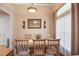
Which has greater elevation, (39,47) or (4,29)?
(4,29)

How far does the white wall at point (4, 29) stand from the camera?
24.8ft

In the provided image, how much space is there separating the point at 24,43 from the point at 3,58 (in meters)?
3.84

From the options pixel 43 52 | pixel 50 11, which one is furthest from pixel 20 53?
pixel 50 11

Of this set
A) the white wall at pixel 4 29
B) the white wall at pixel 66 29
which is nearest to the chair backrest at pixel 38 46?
the white wall at pixel 66 29


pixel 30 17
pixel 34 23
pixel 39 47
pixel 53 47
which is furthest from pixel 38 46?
pixel 30 17

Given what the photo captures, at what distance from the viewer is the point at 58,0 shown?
98 centimetres

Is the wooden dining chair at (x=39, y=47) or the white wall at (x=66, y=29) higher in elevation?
the white wall at (x=66, y=29)

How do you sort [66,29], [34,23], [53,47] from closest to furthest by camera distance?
[53,47], [66,29], [34,23]

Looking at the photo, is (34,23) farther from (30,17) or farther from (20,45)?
(20,45)

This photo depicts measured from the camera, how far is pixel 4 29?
7633 millimetres

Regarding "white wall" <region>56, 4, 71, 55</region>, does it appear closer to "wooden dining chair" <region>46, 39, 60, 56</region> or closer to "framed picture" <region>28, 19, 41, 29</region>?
"wooden dining chair" <region>46, 39, 60, 56</region>

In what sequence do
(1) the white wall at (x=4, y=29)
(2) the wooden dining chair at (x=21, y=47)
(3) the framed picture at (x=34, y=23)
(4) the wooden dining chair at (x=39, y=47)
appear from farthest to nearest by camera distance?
1. (3) the framed picture at (x=34, y=23)
2. (1) the white wall at (x=4, y=29)
3. (4) the wooden dining chair at (x=39, y=47)
4. (2) the wooden dining chair at (x=21, y=47)

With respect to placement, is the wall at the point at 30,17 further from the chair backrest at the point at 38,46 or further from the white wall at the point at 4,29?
the chair backrest at the point at 38,46

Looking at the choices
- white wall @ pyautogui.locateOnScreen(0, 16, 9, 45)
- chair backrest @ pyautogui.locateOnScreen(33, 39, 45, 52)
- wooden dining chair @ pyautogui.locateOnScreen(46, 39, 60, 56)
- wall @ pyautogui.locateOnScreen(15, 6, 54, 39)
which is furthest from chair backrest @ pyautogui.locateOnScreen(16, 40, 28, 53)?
wall @ pyautogui.locateOnScreen(15, 6, 54, 39)
